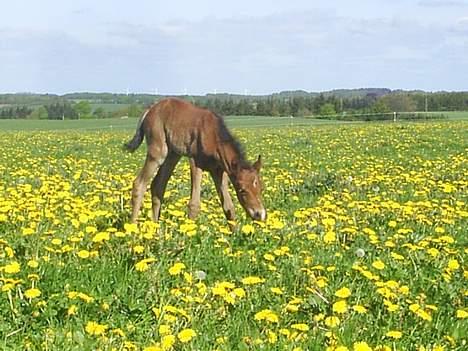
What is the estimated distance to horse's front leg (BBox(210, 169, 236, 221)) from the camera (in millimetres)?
7391

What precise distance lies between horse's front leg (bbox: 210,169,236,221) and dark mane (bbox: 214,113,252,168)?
36 cm

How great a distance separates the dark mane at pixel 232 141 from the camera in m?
7.18

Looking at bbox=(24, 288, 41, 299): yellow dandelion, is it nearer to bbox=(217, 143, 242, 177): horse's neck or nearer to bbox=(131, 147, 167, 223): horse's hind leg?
bbox=(217, 143, 242, 177): horse's neck

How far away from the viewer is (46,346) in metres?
3.54

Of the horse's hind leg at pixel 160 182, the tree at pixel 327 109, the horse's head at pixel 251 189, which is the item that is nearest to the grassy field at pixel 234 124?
the tree at pixel 327 109

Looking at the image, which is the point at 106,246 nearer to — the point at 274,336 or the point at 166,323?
the point at 166,323

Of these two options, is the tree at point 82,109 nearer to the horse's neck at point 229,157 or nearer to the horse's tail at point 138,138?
the horse's tail at point 138,138

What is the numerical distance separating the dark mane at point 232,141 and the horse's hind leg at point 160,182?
73cm

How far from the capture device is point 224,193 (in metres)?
7.49

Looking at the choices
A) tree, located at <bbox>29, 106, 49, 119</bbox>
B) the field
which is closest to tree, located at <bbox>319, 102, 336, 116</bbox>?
tree, located at <bbox>29, 106, 49, 119</bbox>

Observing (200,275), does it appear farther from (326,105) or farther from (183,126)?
(326,105)

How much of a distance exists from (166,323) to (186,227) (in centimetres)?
161

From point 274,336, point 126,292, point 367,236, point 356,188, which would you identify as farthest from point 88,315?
point 356,188

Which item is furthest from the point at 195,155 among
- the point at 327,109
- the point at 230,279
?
the point at 327,109
